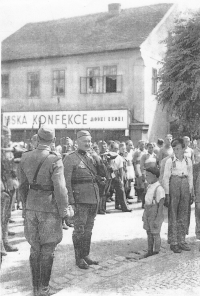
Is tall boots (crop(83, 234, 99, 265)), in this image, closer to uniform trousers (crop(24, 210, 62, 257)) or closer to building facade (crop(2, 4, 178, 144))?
uniform trousers (crop(24, 210, 62, 257))

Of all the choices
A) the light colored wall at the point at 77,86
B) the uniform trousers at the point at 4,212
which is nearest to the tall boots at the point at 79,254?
the uniform trousers at the point at 4,212

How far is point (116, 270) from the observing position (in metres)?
4.92

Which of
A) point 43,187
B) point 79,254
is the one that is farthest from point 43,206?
point 79,254

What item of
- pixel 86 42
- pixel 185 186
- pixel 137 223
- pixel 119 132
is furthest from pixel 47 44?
pixel 185 186

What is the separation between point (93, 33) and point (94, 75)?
188 cm

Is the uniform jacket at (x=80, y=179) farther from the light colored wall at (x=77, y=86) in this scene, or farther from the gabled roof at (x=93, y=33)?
the light colored wall at (x=77, y=86)

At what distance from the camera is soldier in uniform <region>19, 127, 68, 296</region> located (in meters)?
4.18

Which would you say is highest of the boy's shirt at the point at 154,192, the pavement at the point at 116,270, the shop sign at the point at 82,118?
the shop sign at the point at 82,118

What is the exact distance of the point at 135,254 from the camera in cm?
561

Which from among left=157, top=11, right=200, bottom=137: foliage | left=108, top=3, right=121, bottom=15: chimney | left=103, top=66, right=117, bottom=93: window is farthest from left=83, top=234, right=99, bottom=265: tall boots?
left=103, top=66, right=117, bottom=93: window

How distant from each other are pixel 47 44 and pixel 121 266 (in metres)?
14.2

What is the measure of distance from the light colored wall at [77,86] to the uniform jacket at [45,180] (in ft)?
42.3

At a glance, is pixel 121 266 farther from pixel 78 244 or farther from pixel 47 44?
pixel 47 44

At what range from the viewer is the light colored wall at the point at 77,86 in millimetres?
17047
